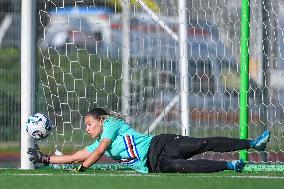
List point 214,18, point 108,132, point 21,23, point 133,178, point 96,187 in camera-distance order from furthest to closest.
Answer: point 214,18, point 21,23, point 108,132, point 133,178, point 96,187

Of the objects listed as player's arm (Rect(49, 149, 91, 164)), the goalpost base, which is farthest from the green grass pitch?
the goalpost base

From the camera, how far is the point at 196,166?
792 centimetres

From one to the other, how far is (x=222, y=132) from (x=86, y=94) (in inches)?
57.7

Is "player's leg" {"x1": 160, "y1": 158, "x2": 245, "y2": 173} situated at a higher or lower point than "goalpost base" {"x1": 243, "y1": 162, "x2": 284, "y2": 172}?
higher

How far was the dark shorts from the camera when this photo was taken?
812 centimetres

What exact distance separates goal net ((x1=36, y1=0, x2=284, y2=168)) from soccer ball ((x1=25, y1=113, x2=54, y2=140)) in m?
0.71

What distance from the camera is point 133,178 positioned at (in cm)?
707

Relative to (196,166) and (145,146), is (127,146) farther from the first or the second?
(196,166)

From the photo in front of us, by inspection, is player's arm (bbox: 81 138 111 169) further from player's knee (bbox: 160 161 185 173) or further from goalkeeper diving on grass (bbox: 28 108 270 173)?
player's knee (bbox: 160 161 185 173)

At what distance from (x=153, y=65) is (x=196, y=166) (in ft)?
6.30

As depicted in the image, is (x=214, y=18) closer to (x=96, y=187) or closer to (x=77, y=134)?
(x=77, y=134)

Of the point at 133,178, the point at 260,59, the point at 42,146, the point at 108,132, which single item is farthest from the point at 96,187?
the point at 260,59

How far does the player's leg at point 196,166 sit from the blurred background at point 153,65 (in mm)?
1423

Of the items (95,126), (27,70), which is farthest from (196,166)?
(27,70)
